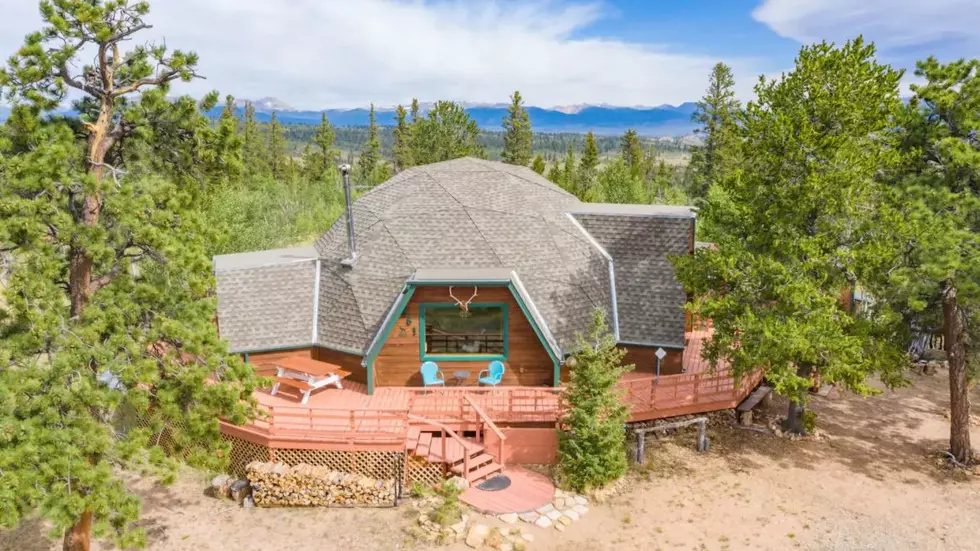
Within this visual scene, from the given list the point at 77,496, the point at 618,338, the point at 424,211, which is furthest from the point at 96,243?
the point at 618,338

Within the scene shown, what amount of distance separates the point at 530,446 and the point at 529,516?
250 cm

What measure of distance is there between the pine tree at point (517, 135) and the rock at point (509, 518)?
52.1 meters

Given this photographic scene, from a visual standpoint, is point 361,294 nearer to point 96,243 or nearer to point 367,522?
point 367,522

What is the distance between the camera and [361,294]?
19.0 meters

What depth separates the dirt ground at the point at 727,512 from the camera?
1341cm

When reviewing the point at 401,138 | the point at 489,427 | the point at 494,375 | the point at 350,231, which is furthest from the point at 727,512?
the point at 401,138

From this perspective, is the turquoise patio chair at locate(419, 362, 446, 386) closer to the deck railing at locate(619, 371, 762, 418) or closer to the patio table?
the patio table

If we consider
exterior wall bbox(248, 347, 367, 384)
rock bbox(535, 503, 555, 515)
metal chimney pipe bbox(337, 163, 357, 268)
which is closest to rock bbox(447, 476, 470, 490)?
rock bbox(535, 503, 555, 515)

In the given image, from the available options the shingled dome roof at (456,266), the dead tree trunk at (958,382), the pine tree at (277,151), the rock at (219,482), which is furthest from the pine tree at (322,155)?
the dead tree trunk at (958,382)

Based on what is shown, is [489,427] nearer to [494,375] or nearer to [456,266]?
[494,375]

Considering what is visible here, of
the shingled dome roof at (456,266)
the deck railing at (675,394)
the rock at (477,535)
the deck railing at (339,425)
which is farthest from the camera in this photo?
the shingled dome roof at (456,266)

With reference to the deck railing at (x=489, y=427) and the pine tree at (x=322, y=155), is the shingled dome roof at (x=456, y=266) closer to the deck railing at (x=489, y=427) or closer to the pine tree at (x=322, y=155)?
the deck railing at (x=489, y=427)

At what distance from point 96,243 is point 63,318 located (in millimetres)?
1247

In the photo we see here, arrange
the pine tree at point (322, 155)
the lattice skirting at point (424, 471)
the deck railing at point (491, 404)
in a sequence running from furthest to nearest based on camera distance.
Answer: the pine tree at point (322, 155), the deck railing at point (491, 404), the lattice skirting at point (424, 471)
